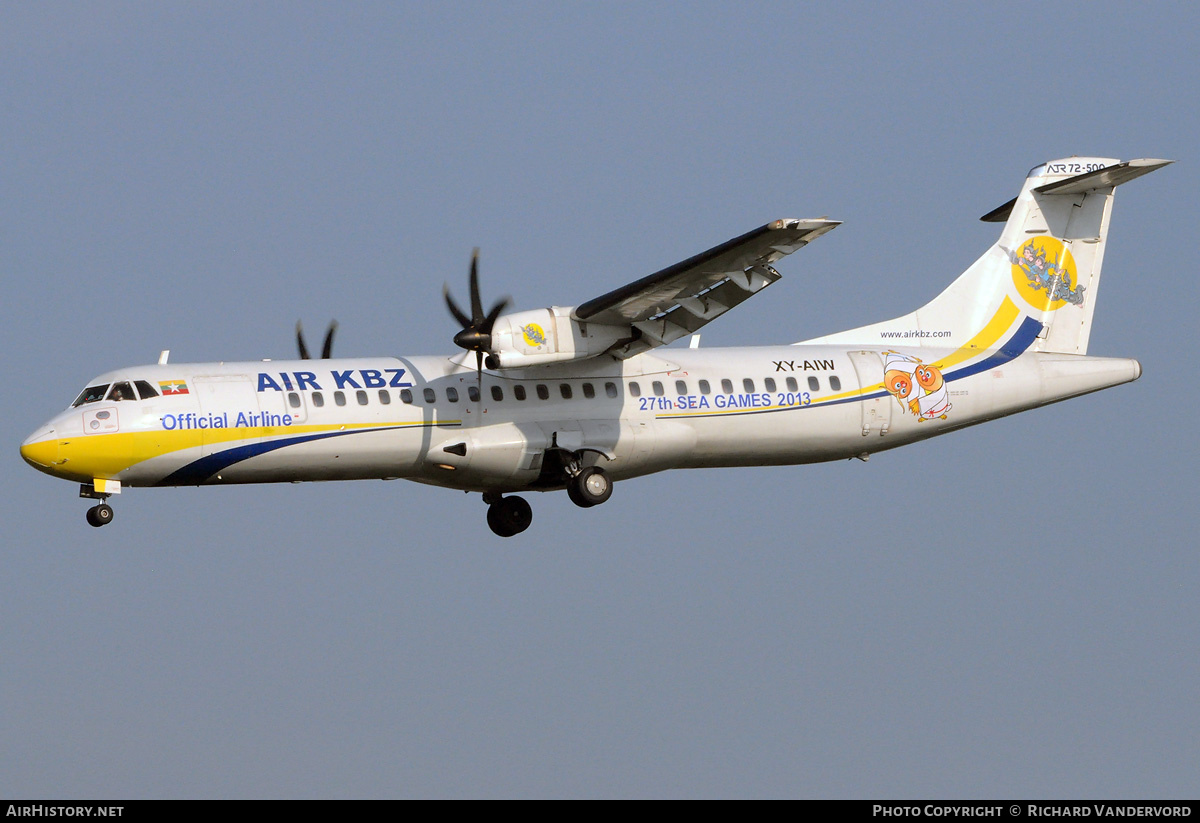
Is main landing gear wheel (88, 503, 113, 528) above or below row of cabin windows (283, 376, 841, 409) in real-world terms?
below

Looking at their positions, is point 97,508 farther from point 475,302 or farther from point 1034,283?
point 1034,283

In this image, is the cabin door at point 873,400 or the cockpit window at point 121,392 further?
the cabin door at point 873,400

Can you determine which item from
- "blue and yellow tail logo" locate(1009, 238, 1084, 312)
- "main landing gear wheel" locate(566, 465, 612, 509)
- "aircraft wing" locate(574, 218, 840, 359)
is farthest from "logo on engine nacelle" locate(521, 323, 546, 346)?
"blue and yellow tail logo" locate(1009, 238, 1084, 312)

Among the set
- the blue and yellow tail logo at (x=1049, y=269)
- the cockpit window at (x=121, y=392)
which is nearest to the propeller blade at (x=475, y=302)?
the cockpit window at (x=121, y=392)

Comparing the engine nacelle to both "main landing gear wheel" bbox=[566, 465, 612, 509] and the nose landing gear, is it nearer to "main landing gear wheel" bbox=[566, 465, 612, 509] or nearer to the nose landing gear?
"main landing gear wheel" bbox=[566, 465, 612, 509]

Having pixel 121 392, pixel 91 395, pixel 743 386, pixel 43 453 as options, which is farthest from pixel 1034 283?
pixel 43 453

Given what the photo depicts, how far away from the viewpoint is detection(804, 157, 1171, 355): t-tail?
29.9 m

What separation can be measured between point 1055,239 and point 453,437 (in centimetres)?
1181

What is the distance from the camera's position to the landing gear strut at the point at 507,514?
28844 mm

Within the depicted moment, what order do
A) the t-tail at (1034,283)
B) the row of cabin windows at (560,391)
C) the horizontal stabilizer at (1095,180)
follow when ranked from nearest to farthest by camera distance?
the row of cabin windows at (560,391), the horizontal stabilizer at (1095,180), the t-tail at (1034,283)

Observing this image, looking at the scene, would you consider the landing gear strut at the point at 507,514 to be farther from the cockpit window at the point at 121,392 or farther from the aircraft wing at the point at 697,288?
the cockpit window at the point at 121,392

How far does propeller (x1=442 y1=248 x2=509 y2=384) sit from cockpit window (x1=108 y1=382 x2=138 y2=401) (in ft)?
16.0

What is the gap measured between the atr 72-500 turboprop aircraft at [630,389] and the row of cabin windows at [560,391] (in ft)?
0.10
